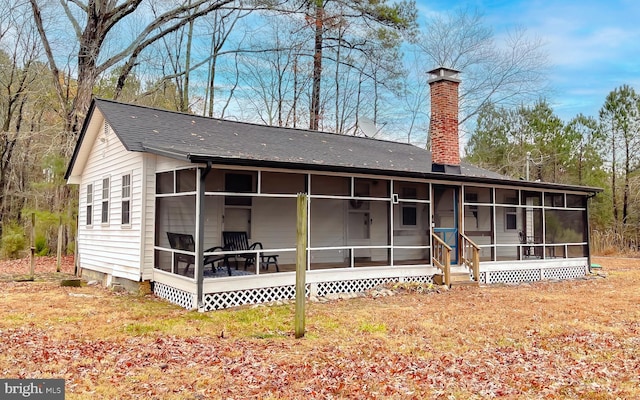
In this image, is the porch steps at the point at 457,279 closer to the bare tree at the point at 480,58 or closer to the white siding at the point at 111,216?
the white siding at the point at 111,216

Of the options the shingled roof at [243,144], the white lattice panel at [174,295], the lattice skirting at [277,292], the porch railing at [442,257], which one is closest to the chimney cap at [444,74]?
the shingled roof at [243,144]

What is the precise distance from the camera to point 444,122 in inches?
593

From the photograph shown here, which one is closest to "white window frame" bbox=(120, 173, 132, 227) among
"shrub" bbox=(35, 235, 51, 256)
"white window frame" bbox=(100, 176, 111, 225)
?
"white window frame" bbox=(100, 176, 111, 225)

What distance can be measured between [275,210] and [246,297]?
375 cm

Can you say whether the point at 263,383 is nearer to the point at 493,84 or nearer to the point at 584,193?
the point at 584,193

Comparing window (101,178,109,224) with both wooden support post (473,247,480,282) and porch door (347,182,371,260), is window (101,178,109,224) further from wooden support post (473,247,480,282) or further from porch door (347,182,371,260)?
wooden support post (473,247,480,282)

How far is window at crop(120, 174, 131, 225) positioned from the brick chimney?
8.73m

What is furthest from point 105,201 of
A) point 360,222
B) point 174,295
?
point 360,222

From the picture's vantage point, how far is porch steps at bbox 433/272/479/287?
1259 centimetres

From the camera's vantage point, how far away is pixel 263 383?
16.8ft

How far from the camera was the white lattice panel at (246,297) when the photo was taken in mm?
9117

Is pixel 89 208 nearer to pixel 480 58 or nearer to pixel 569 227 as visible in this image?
pixel 569 227

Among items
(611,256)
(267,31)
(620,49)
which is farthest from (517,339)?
(620,49)

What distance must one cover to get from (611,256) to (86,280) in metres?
24.1
